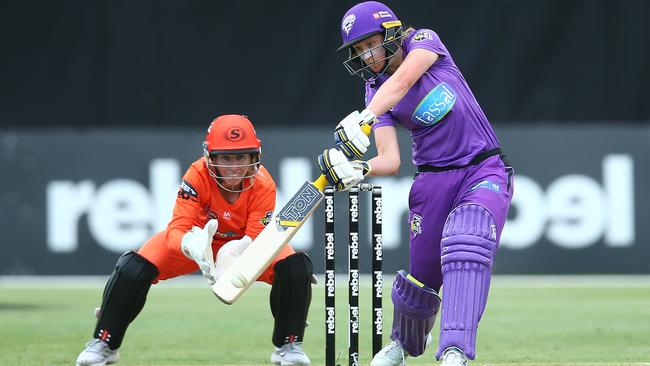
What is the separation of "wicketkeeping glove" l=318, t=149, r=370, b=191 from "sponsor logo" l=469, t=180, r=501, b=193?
1.48 feet

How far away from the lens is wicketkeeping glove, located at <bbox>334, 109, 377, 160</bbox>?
4449mm

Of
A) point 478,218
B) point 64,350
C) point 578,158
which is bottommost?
point 64,350

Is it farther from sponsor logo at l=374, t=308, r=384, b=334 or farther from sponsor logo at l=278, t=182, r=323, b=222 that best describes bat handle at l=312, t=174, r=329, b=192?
sponsor logo at l=374, t=308, r=384, b=334

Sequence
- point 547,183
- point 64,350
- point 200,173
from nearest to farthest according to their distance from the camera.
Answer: point 200,173
point 64,350
point 547,183

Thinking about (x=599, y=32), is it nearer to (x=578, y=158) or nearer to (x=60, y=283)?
(x=578, y=158)

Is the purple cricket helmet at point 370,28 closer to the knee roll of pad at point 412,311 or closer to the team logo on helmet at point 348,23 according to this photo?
the team logo on helmet at point 348,23

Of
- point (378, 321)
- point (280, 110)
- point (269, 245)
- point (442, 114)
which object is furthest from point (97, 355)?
point (280, 110)

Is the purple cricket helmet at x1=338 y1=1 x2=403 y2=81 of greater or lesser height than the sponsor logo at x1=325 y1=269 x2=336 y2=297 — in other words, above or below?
above


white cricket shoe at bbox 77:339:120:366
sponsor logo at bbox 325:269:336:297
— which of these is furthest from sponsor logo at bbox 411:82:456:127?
white cricket shoe at bbox 77:339:120:366

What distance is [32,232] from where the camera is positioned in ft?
33.3

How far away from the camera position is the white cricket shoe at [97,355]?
497 centimetres

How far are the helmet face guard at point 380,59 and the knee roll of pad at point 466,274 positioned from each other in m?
0.68

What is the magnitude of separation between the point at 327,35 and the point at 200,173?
5475mm

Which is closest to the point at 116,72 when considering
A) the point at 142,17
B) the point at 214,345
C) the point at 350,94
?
the point at 142,17
